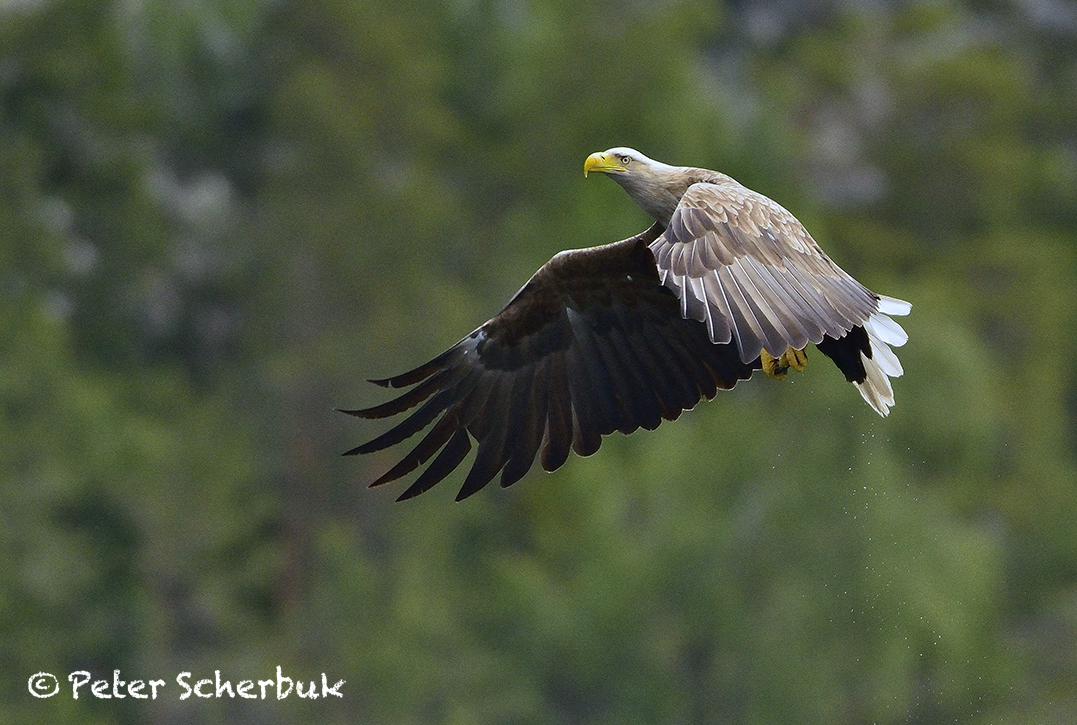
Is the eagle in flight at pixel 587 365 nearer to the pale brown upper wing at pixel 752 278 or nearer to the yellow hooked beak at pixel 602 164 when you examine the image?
the yellow hooked beak at pixel 602 164

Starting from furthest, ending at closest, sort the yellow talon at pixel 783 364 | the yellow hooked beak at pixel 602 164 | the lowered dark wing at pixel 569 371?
the lowered dark wing at pixel 569 371
the yellow talon at pixel 783 364
the yellow hooked beak at pixel 602 164

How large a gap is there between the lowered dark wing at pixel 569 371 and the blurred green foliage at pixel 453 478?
17.3 meters

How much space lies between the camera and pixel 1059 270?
49.8 m

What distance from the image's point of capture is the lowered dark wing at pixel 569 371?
47.5ft

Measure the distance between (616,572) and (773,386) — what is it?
6270mm

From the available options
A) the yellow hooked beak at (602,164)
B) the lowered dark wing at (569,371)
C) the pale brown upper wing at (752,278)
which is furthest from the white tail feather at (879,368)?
the yellow hooked beak at (602,164)

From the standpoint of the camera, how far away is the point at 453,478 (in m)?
33.8

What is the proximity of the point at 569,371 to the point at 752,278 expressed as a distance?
2.74 metres

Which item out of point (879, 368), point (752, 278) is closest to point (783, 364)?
point (879, 368)

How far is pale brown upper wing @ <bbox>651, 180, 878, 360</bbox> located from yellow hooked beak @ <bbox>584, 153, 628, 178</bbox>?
1191 millimetres

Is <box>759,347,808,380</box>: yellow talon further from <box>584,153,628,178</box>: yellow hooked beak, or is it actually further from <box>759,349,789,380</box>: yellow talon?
<box>584,153,628,178</box>: yellow hooked beak

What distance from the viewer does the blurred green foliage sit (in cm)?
3281

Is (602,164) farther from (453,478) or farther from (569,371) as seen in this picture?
(453,478)

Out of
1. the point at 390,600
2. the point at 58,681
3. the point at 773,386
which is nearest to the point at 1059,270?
the point at 773,386
